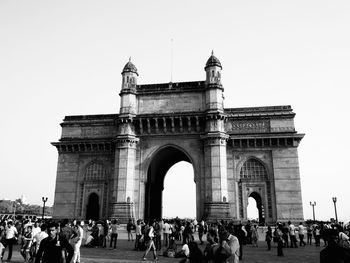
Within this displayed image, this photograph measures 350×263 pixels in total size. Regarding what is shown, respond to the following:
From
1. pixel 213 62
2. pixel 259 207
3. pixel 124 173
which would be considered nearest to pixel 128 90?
pixel 124 173

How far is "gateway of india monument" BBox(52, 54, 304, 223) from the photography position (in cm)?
3206

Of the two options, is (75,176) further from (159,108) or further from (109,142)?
(159,108)

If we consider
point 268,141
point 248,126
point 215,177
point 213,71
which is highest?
point 213,71

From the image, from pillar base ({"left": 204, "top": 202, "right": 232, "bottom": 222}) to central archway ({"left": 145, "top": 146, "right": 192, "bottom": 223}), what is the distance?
621 cm

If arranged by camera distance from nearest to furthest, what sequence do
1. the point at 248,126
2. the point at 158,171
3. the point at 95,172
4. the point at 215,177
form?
the point at 215,177
the point at 248,126
the point at 95,172
the point at 158,171

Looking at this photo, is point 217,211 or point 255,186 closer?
point 217,211

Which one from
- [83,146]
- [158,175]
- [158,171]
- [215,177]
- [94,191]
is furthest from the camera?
[158,175]

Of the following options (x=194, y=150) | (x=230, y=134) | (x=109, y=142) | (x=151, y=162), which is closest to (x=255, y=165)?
(x=230, y=134)

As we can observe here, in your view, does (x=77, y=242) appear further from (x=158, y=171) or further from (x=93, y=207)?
(x=158, y=171)

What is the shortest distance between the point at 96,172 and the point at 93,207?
13.1ft

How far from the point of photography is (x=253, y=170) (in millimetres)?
33562

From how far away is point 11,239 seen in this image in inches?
579

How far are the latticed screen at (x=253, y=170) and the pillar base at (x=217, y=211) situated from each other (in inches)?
176

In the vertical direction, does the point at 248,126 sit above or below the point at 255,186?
above
